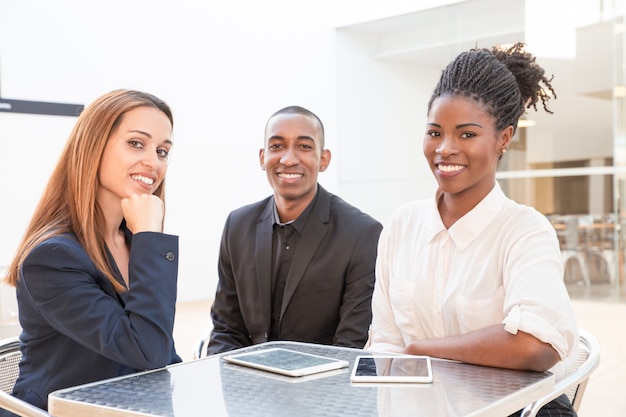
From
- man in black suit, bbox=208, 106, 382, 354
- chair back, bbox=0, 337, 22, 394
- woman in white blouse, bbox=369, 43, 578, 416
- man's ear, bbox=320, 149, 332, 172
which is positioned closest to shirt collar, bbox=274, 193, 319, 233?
man in black suit, bbox=208, 106, 382, 354

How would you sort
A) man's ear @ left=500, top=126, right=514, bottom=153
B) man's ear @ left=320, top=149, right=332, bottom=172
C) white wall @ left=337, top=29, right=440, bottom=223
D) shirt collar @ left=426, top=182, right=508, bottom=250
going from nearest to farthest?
shirt collar @ left=426, top=182, right=508, bottom=250 → man's ear @ left=500, top=126, right=514, bottom=153 → man's ear @ left=320, top=149, right=332, bottom=172 → white wall @ left=337, top=29, right=440, bottom=223

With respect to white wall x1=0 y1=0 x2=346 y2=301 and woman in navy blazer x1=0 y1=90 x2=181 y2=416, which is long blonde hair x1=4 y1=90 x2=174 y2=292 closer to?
woman in navy blazer x1=0 y1=90 x2=181 y2=416

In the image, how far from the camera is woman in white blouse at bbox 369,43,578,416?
187 centimetres

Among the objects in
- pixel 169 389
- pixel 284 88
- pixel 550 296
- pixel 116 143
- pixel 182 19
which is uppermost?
pixel 182 19

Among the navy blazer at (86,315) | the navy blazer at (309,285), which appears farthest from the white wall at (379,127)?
the navy blazer at (86,315)

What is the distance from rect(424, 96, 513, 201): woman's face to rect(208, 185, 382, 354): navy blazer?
84 centimetres

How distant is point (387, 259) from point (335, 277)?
652 millimetres

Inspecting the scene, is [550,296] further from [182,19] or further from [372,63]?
[372,63]

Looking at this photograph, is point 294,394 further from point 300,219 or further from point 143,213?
point 300,219

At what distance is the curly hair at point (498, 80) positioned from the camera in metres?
2.16

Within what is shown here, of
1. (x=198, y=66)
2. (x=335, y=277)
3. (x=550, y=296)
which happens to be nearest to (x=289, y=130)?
(x=335, y=277)

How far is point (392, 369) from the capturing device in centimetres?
165

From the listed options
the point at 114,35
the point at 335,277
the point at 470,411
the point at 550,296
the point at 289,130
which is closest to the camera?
the point at 470,411

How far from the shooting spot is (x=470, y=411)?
1.35m
